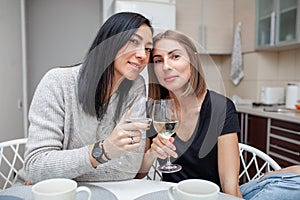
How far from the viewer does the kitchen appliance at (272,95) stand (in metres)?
2.35

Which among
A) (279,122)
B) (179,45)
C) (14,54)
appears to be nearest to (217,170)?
(179,45)

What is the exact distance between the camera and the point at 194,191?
1.45ft

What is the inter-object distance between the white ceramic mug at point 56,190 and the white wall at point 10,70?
1.54 meters

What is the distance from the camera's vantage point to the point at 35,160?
65 cm

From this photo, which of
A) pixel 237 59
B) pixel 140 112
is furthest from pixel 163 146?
pixel 237 59

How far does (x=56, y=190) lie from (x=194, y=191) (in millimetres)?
236

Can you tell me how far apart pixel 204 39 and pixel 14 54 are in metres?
1.72

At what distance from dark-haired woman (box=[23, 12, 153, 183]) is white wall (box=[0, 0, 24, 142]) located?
1.24 m

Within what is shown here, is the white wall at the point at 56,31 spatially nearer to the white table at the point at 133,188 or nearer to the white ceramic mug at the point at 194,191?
the white table at the point at 133,188

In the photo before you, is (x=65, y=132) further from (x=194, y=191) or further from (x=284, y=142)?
(x=284, y=142)

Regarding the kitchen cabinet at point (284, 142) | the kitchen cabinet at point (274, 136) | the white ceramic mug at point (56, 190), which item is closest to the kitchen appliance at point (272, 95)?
the kitchen cabinet at point (274, 136)

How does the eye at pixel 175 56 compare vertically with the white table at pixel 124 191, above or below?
above

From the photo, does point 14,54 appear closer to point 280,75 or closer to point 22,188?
point 22,188

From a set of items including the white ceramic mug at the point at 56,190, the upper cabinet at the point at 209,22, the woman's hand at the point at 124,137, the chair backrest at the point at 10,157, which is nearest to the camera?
the white ceramic mug at the point at 56,190
